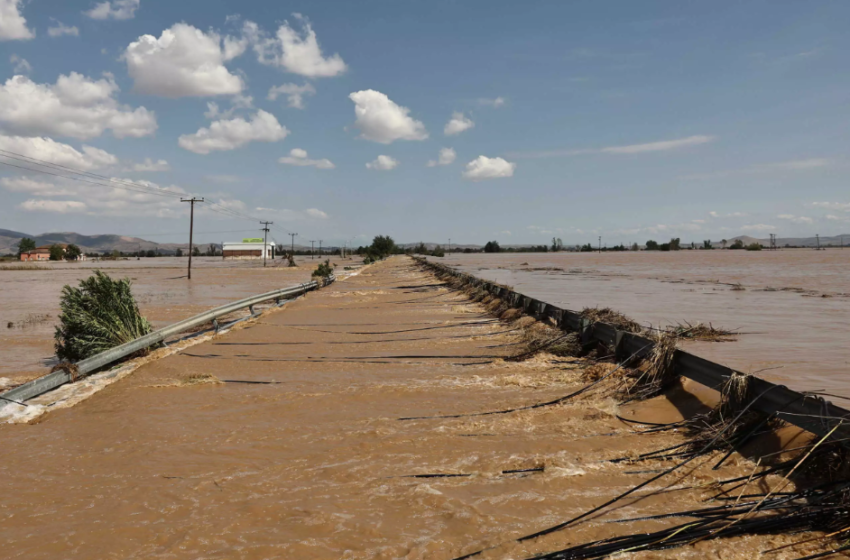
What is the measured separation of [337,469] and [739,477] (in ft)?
9.74

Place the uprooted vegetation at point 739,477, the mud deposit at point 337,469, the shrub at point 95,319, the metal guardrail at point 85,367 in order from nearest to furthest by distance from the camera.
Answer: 1. the uprooted vegetation at point 739,477
2. the mud deposit at point 337,469
3. the metal guardrail at point 85,367
4. the shrub at point 95,319

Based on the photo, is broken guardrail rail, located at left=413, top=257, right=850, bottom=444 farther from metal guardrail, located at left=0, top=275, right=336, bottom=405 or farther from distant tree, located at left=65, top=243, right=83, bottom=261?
distant tree, located at left=65, top=243, right=83, bottom=261

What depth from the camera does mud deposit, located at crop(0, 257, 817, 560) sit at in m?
3.38

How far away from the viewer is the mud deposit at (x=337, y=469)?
133 inches

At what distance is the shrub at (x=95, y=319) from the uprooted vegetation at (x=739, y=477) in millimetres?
7709

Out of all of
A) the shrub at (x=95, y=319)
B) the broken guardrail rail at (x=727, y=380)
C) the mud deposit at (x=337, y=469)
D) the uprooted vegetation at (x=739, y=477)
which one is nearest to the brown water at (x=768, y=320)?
the broken guardrail rail at (x=727, y=380)

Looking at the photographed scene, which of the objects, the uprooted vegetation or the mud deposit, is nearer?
the uprooted vegetation

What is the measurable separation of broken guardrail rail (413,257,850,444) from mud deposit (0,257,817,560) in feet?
1.43

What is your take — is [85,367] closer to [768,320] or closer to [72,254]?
[768,320]

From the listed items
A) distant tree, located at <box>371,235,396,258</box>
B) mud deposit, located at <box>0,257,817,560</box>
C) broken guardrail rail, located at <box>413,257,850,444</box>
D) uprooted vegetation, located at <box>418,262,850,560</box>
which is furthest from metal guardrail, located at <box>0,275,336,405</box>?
distant tree, located at <box>371,235,396,258</box>

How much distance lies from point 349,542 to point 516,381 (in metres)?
4.19

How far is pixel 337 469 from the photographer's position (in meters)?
4.45

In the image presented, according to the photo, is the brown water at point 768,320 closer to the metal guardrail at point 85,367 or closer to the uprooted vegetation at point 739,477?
the uprooted vegetation at point 739,477

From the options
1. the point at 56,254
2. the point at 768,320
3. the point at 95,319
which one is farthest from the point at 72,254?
the point at 768,320
